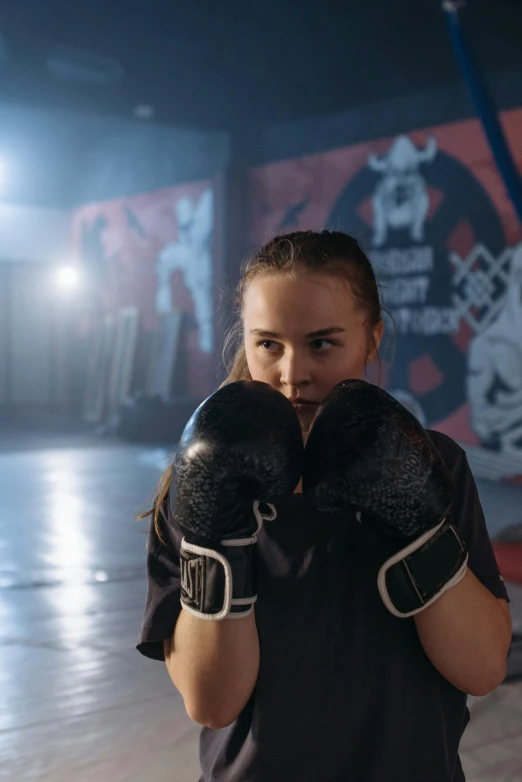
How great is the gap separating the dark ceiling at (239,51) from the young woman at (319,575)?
3.90 metres

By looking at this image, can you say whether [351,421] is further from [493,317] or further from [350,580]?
[493,317]

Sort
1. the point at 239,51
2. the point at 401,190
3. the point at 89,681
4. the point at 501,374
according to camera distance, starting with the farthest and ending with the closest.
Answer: the point at 401,190
the point at 239,51
the point at 501,374
the point at 89,681

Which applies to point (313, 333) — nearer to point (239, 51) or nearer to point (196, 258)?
point (239, 51)

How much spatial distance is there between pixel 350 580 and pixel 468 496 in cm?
15

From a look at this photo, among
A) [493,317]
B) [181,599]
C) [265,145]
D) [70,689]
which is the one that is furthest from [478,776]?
[265,145]

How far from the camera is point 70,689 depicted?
1.88 m

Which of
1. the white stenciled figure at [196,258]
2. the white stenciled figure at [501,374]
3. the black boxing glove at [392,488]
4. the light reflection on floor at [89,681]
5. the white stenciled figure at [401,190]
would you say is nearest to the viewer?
the black boxing glove at [392,488]

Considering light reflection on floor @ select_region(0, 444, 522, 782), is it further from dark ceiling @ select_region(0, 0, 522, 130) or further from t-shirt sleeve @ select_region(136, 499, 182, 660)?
dark ceiling @ select_region(0, 0, 522, 130)

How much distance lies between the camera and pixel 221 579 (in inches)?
27.6

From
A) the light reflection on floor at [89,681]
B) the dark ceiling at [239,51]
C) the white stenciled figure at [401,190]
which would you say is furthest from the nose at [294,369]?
the white stenciled figure at [401,190]

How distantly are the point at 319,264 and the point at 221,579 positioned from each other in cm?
32

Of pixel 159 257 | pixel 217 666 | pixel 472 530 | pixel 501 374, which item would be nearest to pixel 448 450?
pixel 472 530

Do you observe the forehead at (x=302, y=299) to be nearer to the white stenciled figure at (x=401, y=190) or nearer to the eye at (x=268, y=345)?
the eye at (x=268, y=345)

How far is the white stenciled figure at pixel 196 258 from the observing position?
6879 mm
